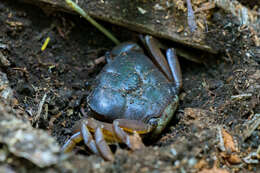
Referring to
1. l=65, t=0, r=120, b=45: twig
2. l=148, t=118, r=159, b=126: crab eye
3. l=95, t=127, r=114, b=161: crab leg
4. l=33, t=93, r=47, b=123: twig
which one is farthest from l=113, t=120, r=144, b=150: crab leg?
l=65, t=0, r=120, b=45: twig

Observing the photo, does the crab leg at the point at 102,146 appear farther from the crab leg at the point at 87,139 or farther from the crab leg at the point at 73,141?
the crab leg at the point at 73,141

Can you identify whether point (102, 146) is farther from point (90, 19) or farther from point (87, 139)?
point (90, 19)

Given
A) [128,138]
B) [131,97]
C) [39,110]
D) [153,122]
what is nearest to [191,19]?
[131,97]

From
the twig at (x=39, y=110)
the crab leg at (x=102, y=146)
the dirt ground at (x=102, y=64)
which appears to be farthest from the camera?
the twig at (x=39, y=110)

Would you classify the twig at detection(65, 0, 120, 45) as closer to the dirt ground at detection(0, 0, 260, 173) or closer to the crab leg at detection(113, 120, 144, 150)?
the dirt ground at detection(0, 0, 260, 173)

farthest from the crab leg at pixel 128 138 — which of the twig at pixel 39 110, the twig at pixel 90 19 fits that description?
the twig at pixel 90 19

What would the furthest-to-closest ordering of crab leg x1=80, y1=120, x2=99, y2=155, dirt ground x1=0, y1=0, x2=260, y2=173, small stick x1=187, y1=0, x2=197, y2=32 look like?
small stick x1=187, y1=0, x2=197, y2=32, crab leg x1=80, y1=120, x2=99, y2=155, dirt ground x1=0, y1=0, x2=260, y2=173

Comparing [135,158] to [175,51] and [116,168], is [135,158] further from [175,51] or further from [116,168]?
[175,51]
